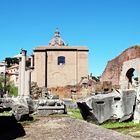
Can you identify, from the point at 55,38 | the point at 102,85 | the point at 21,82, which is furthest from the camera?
the point at 55,38

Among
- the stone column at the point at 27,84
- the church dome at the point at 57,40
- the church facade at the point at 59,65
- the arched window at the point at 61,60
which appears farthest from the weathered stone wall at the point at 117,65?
the church dome at the point at 57,40

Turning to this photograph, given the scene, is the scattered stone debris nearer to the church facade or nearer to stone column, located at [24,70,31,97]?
stone column, located at [24,70,31,97]

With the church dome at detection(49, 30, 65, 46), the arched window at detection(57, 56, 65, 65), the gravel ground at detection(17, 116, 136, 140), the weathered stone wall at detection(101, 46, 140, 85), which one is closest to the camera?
the gravel ground at detection(17, 116, 136, 140)

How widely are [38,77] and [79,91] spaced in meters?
10.0

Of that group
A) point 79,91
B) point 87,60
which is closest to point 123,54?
point 79,91

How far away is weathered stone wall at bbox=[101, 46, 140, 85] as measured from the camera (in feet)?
135

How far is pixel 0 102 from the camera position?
19.4 meters

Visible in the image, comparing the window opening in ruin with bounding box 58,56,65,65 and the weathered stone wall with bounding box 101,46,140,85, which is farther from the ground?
the window opening in ruin with bounding box 58,56,65,65

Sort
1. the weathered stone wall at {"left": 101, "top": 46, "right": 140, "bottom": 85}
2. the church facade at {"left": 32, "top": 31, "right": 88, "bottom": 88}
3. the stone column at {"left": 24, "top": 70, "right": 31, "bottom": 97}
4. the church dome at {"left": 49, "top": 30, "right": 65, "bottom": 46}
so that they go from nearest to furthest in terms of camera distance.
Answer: the stone column at {"left": 24, "top": 70, "right": 31, "bottom": 97} → the weathered stone wall at {"left": 101, "top": 46, "right": 140, "bottom": 85} → the church facade at {"left": 32, "top": 31, "right": 88, "bottom": 88} → the church dome at {"left": 49, "top": 30, "right": 65, "bottom": 46}

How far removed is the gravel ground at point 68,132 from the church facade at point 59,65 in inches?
1680

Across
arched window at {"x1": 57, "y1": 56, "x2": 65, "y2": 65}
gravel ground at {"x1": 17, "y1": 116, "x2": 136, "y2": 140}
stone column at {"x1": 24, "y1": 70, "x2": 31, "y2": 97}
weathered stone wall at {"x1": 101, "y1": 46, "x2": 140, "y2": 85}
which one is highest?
arched window at {"x1": 57, "y1": 56, "x2": 65, "y2": 65}

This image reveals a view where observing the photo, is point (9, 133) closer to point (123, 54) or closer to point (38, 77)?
point (123, 54)

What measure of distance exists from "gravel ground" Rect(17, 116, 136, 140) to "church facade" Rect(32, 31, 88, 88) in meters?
42.7

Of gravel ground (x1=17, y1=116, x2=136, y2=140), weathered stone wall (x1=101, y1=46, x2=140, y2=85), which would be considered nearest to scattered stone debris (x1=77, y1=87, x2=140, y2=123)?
gravel ground (x1=17, y1=116, x2=136, y2=140)
